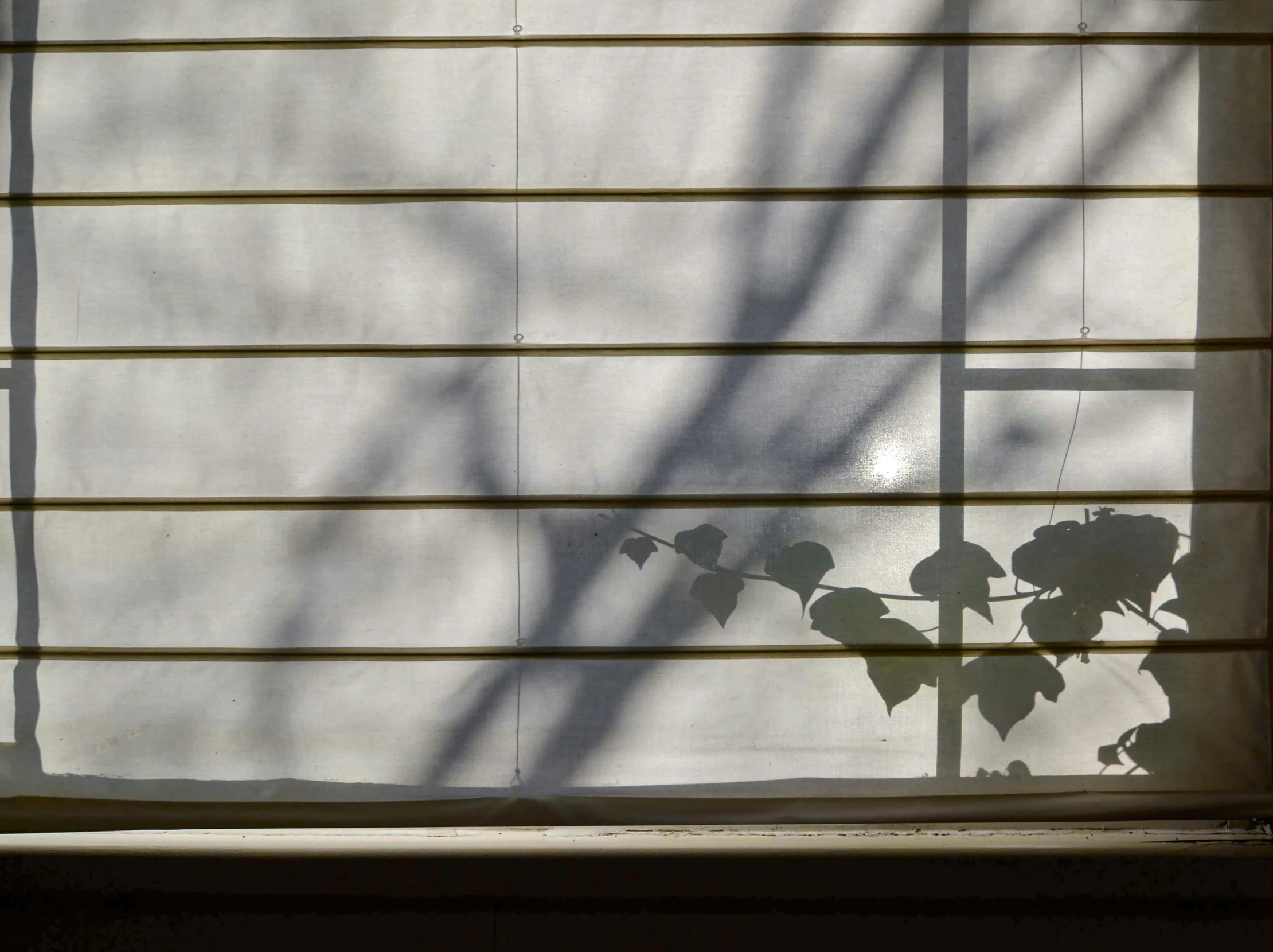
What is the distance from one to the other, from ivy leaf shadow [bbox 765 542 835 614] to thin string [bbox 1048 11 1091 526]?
487 mm

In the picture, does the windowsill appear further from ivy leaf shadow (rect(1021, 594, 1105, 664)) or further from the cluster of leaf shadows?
ivy leaf shadow (rect(1021, 594, 1105, 664))

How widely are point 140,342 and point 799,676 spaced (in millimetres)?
1402

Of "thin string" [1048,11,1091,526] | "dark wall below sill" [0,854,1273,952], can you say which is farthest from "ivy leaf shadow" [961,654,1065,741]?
"thin string" [1048,11,1091,526]

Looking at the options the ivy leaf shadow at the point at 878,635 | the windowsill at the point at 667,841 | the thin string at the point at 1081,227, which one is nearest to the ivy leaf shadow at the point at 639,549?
the ivy leaf shadow at the point at 878,635

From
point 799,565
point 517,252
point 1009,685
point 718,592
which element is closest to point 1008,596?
point 1009,685

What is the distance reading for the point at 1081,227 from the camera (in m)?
1.48

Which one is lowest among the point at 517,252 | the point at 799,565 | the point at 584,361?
the point at 799,565

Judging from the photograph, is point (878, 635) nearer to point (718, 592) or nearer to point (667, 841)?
point (718, 592)

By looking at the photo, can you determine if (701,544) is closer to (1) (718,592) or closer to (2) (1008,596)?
(1) (718,592)

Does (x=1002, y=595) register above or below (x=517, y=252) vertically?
below

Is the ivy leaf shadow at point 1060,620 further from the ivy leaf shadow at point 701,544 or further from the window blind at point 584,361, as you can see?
the ivy leaf shadow at point 701,544

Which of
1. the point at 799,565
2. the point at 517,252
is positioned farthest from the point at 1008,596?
the point at 517,252

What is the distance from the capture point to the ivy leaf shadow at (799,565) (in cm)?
149

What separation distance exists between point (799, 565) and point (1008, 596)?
40 cm
